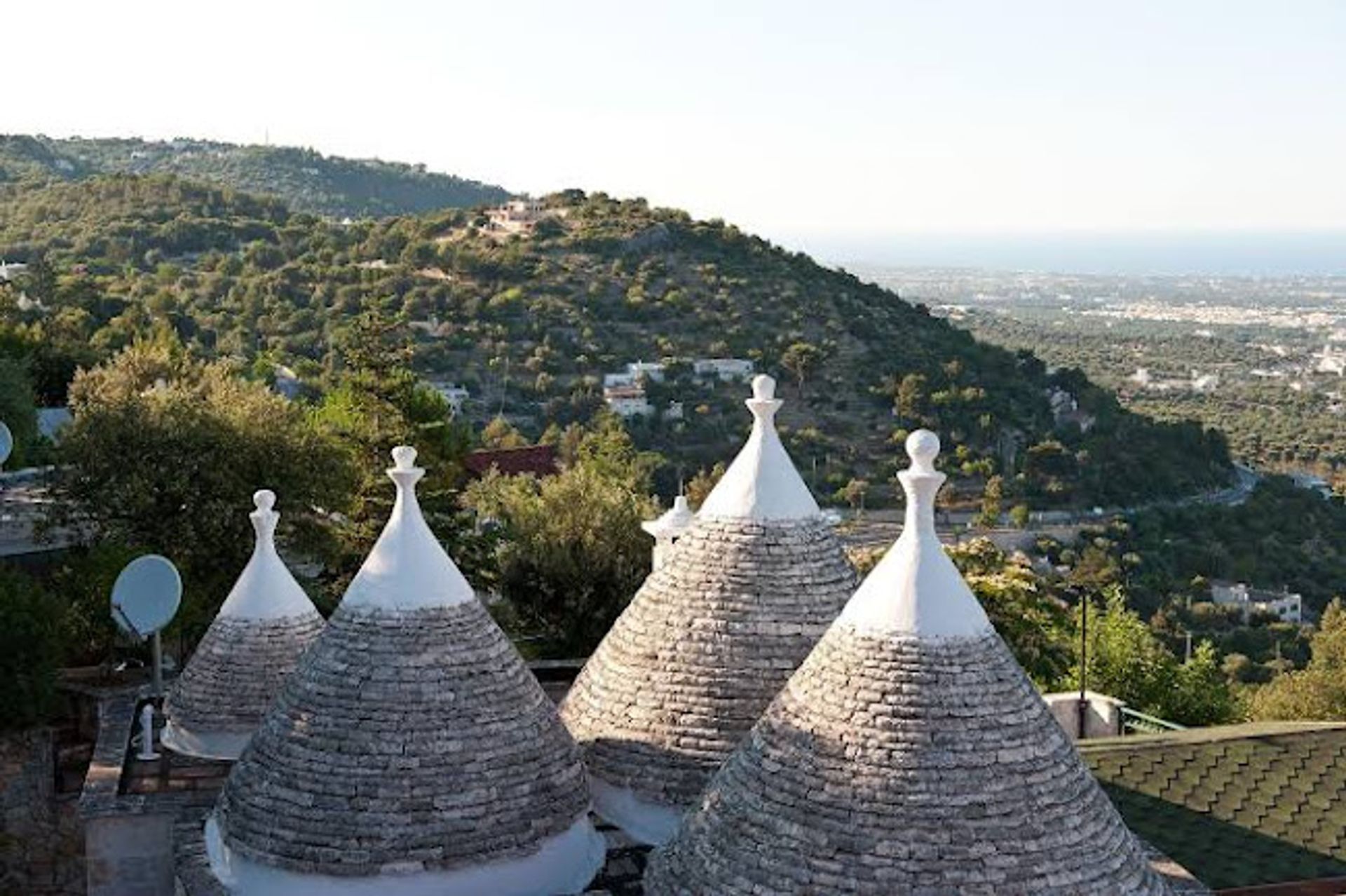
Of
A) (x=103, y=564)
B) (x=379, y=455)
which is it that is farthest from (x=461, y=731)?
(x=379, y=455)

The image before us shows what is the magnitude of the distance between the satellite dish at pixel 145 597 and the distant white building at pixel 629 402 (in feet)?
135

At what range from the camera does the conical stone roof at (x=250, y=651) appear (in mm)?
13430

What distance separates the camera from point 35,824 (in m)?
17.3

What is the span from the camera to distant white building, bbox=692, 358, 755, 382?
6197 centimetres

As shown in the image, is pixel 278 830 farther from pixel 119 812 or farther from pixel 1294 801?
pixel 1294 801

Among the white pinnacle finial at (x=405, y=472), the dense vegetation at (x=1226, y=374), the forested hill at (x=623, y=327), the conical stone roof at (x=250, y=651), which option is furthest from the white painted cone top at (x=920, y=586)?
the dense vegetation at (x=1226, y=374)

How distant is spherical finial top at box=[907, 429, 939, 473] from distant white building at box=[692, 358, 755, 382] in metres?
52.2

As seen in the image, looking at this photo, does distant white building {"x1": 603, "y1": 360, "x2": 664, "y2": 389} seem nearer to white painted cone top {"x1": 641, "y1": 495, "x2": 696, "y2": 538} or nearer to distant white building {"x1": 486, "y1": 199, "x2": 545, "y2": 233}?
distant white building {"x1": 486, "y1": 199, "x2": 545, "y2": 233}

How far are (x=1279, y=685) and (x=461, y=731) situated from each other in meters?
22.0

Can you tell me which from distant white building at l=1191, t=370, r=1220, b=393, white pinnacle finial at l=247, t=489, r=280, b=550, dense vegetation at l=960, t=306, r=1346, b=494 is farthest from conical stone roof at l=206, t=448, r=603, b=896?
distant white building at l=1191, t=370, r=1220, b=393

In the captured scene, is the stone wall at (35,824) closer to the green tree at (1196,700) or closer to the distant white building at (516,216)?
the green tree at (1196,700)

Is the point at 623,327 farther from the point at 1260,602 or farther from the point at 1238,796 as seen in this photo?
the point at 1238,796

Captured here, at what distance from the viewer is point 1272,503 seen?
60.7 meters

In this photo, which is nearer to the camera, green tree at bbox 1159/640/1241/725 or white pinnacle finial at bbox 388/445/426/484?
white pinnacle finial at bbox 388/445/426/484
